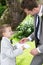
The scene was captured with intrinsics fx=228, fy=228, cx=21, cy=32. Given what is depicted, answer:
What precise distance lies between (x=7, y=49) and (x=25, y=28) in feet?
0.97

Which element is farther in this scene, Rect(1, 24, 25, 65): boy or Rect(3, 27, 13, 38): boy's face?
Rect(3, 27, 13, 38): boy's face

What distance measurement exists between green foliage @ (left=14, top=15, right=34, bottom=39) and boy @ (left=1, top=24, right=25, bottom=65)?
9 centimetres

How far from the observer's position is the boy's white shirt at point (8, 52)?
2332 mm

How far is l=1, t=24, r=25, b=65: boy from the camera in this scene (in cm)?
234

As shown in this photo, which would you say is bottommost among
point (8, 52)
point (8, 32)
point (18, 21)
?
point (8, 52)

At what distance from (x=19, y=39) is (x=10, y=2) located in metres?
0.41

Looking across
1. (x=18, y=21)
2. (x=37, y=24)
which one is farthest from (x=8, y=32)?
(x=37, y=24)

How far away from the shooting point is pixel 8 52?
2.35 meters

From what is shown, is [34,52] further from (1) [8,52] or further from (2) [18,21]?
(2) [18,21]

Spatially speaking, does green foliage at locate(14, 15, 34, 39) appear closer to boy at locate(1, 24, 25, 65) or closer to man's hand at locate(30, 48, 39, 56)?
boy at locate(1, 24, 25, 65)

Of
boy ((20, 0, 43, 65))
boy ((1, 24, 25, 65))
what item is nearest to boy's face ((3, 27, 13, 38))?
boy ((1, 24, 25, 65))

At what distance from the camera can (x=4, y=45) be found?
2.35 m

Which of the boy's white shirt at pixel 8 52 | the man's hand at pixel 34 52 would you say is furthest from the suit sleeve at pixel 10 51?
the man's hand at pixel 34 52

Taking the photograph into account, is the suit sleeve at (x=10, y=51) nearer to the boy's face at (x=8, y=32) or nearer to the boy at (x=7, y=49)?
the boy at (x=7, y=49)
